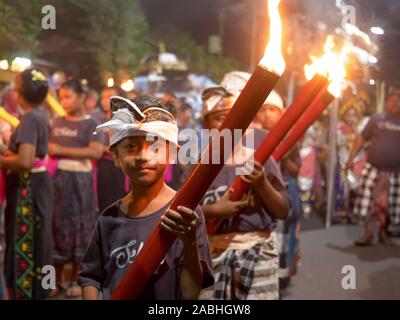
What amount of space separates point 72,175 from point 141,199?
317 centimetres

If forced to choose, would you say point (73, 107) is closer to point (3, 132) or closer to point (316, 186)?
point (3, 132)

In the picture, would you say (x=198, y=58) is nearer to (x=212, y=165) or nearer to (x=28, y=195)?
(x=28, y=195)

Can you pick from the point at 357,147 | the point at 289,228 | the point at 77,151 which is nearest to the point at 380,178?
the point at 357,147

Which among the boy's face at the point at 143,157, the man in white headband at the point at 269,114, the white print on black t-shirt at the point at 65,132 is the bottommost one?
the boy's face at the point at 143,157

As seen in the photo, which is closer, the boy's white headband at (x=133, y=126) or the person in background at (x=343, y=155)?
the boy's white headband at (x=133, y=126)

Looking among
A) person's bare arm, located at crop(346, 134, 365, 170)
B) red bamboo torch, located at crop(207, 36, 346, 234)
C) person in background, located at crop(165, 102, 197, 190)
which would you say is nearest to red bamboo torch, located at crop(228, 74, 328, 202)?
red bamboo torch, located at crop(207, 36, 346, 234)

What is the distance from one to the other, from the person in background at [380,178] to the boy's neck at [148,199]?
A: 433 centimetres

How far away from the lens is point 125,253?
1922 millimetres

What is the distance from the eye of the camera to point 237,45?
829 cm

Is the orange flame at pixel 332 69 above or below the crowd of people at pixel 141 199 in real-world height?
above

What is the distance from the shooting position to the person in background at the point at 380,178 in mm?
6166

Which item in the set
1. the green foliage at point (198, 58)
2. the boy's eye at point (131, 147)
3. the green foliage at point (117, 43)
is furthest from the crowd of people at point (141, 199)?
the green foliage at point (198, 58)

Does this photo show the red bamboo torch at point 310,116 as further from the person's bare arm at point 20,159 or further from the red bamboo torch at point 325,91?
the person's bare arm at point 20,159
